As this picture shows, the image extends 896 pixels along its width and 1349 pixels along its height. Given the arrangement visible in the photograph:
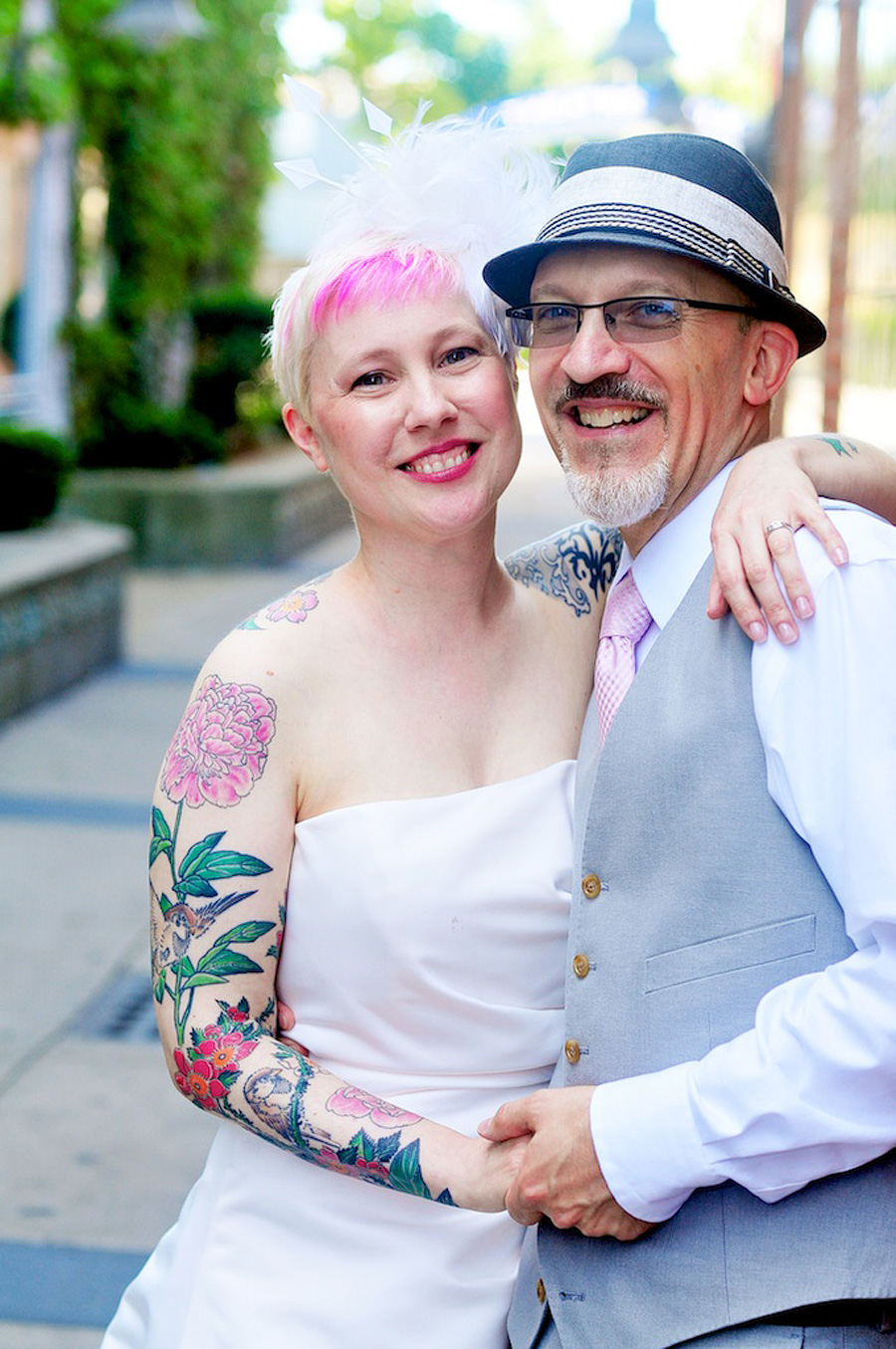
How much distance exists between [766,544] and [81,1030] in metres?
3.23

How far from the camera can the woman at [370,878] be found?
78.6 inches

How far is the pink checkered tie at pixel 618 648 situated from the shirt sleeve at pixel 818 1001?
0.30m

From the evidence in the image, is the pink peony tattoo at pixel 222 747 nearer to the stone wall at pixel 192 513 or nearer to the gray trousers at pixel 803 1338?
the gray trousers at pixel 803 1338

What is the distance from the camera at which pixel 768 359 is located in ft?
6.86

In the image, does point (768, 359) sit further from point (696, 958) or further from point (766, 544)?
point (696, 958)

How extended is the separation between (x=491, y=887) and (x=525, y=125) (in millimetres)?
1216

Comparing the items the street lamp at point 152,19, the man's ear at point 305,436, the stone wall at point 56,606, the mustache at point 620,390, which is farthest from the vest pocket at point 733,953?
the street lamp at point 152,19

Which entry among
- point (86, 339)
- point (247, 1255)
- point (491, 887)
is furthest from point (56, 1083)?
point (86, 339)

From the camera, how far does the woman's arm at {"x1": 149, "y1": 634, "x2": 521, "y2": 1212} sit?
1.96 meters

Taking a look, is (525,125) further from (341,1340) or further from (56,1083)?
(56,1083)

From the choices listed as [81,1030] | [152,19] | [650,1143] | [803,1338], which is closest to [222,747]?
[650,1143]

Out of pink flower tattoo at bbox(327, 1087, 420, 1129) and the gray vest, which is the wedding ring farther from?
pink flower tattoo at bbox(327, 1087, 420, 1129)

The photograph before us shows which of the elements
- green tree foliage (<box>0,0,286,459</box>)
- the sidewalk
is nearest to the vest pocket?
the sidewalk

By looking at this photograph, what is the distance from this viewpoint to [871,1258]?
1700mm
